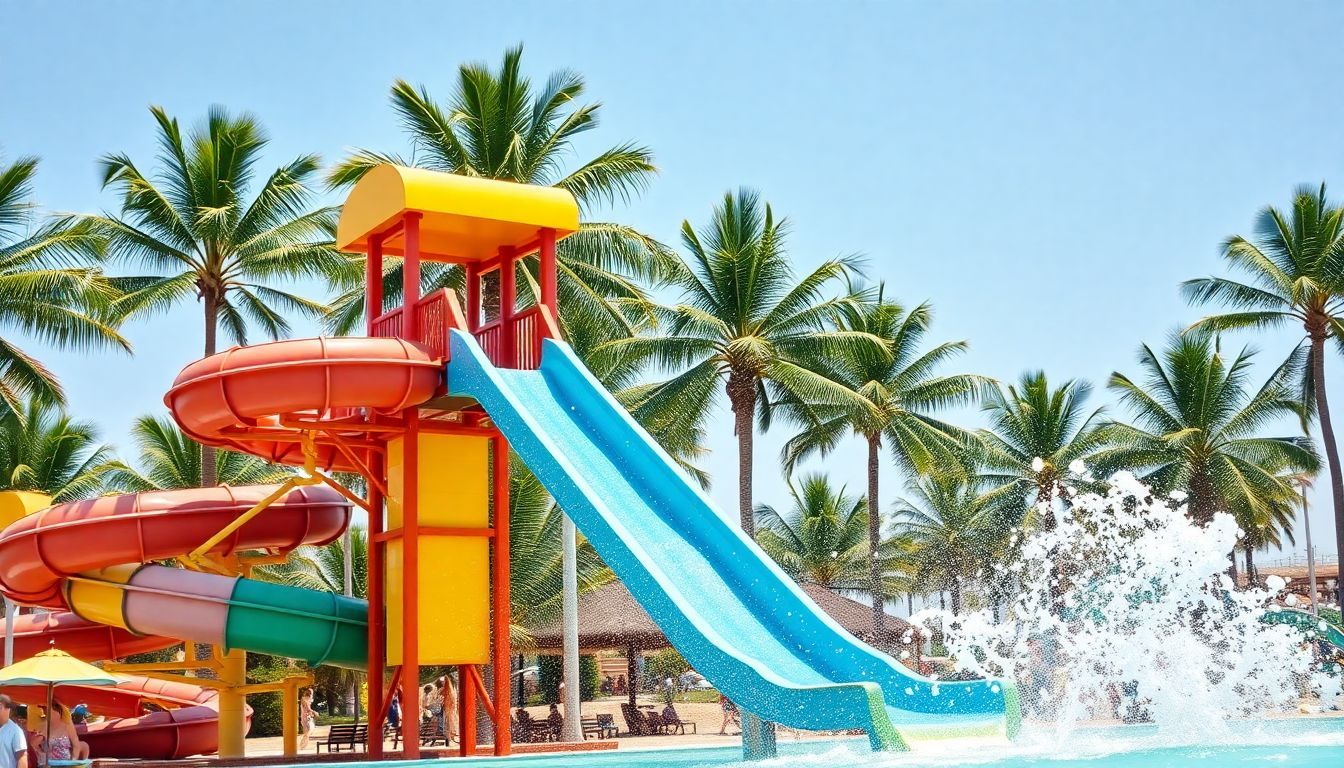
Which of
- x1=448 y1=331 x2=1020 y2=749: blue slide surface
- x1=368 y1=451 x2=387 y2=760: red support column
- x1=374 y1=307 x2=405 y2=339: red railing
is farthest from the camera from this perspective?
x1=374 y1=307 x2=405 y2=339: red railing

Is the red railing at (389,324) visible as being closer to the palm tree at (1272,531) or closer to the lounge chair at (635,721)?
the lounge chair at (635,721)

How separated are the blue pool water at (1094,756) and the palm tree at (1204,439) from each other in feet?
78.2

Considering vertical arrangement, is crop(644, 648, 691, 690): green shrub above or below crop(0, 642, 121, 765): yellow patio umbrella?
below

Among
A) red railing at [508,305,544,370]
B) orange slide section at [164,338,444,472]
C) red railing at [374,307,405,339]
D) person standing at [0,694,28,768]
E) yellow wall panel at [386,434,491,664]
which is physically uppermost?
red railing at [374,307,405,339]

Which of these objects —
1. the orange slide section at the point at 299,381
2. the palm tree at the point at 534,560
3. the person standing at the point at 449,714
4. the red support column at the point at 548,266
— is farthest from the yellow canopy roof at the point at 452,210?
the palm tree at the point at 534,560

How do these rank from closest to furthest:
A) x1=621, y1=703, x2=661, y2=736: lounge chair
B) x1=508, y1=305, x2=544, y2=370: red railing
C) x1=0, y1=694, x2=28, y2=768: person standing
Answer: x1=0, y1=694, x2=28, y2=768: person standing
x1=508, y1=305, x2=544, y2=370: red railing
x1=621, y1=703, x2=661, y2=736: lounge chair

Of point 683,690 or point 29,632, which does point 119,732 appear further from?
point 683,690

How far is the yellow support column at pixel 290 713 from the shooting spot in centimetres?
1902

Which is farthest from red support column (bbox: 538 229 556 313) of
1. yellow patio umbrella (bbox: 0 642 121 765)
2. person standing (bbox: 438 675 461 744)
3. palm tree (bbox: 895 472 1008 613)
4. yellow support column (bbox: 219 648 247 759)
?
palm tree (bbox: 895 472 1008 613)

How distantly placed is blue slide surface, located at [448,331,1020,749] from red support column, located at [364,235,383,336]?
2414 millimetres

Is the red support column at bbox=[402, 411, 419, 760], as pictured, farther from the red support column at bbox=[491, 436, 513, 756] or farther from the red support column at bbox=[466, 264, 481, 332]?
the red support column at bbox=[466, 264, 481, 332]

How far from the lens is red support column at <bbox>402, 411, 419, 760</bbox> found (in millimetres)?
16438

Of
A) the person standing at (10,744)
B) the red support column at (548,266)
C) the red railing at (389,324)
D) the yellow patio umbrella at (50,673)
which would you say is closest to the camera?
the person standing at (10,744)

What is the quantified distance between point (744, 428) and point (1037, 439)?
44.5ft
